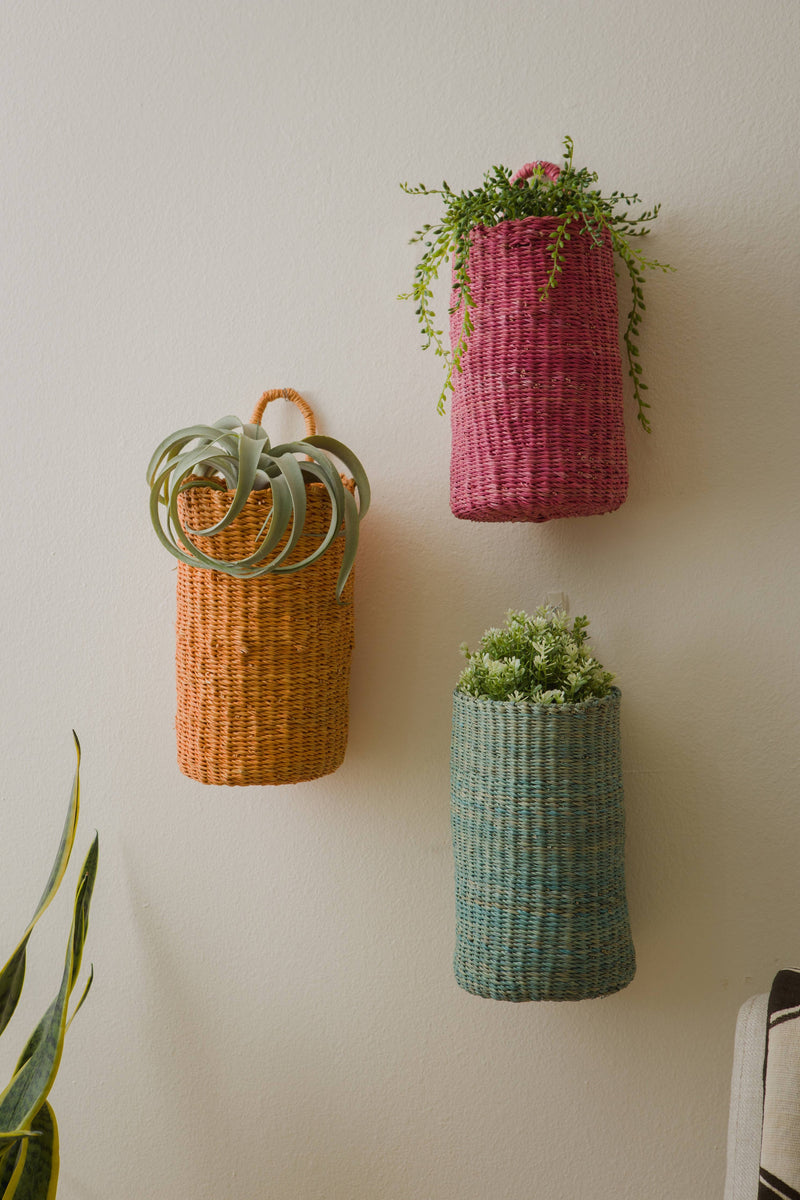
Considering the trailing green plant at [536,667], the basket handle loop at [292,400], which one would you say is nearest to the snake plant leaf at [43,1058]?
the trailing green plant at [536,667]

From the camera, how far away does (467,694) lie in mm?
924

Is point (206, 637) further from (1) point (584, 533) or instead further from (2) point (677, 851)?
(2) point (677, 851)

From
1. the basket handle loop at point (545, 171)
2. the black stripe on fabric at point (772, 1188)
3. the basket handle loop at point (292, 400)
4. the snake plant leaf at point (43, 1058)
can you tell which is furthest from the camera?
the basket handle loop at point (292, 400)

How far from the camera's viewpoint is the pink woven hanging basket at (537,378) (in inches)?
34.3

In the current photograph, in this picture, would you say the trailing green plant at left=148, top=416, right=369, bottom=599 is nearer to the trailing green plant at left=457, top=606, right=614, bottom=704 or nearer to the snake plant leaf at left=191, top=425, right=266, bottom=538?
the snake plant leaf at left=191, top=425, right=266, bottom=538

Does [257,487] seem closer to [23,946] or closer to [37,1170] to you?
[23,946]

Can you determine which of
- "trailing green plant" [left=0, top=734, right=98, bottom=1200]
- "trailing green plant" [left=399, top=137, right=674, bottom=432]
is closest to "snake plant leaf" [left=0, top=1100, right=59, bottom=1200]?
"trailing green plant" [left=0, top=734, right=98, bottom=1200]

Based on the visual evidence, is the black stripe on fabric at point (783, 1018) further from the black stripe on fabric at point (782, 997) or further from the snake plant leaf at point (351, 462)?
the snake plant leaf at point (351, 462)

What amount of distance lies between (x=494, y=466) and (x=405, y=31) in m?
0.63

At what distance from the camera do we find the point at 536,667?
901 millimetres

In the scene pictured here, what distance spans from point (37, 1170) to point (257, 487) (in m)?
0.75

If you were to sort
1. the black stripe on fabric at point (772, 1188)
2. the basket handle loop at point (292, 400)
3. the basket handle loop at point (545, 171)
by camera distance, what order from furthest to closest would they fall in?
the basket handle loop at point (292, 400)
the basket handle loop at point (545, 171)
the black stripe on fabric at point (772, 1188)

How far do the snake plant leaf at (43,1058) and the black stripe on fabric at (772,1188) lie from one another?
25.4 inches

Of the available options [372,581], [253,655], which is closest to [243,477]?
[253,655]
